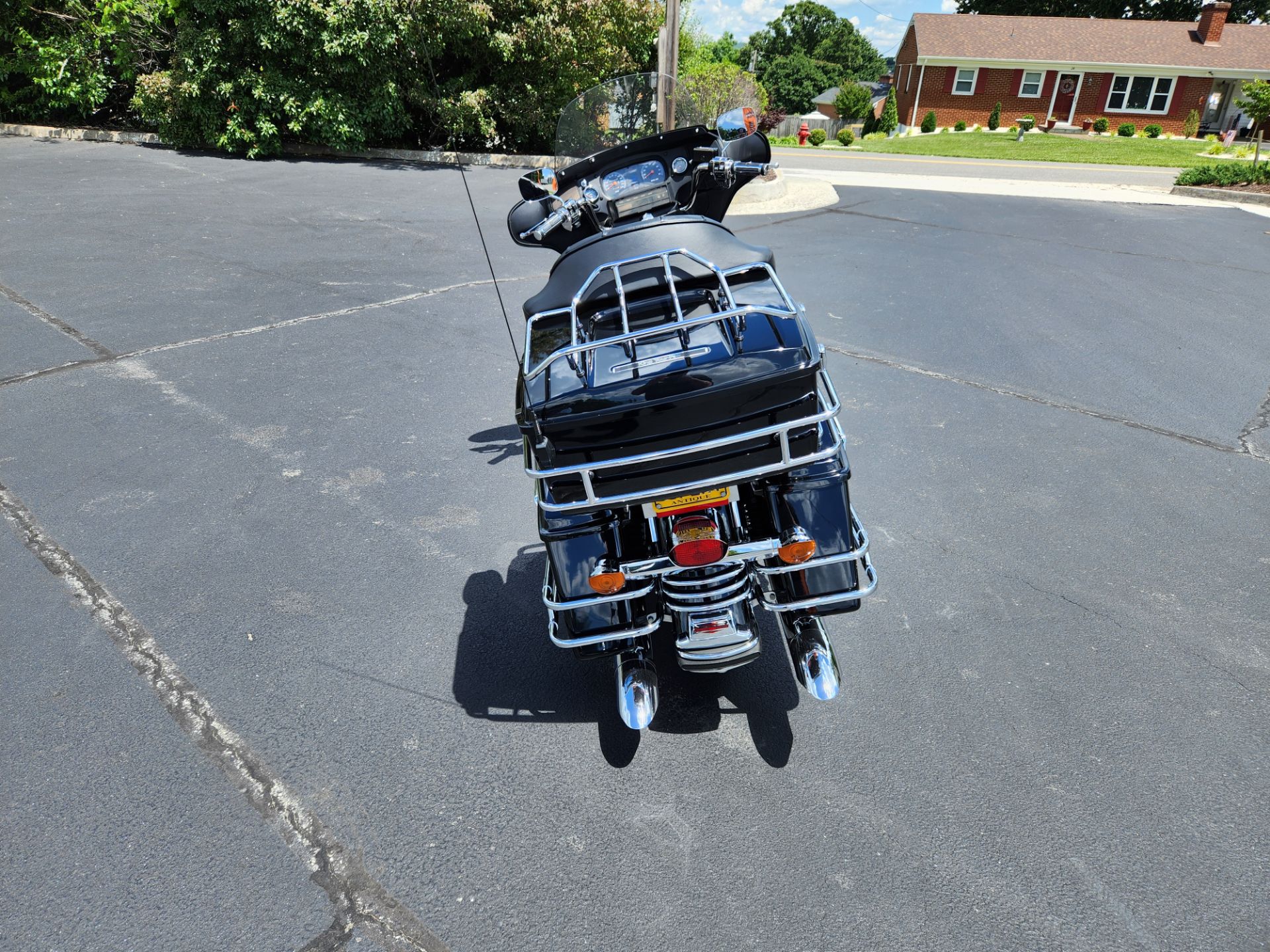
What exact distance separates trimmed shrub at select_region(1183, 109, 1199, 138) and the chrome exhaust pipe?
40105mm

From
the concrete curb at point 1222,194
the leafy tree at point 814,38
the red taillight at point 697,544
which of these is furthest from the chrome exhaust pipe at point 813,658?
the leafy tree at point 814,38

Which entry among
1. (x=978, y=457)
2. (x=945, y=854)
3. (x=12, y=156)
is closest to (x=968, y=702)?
(x=945, y=854)

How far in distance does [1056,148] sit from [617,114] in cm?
2655

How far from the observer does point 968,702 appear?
117 inches

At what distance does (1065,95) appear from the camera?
35.7 meters

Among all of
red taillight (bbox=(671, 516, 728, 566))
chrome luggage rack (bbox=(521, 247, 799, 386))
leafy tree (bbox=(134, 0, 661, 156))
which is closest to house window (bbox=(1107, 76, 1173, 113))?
leafy tree (bbox=(134, 0, 661, 156))

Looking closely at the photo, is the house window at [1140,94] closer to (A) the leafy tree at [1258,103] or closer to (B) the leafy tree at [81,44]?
(A) the leafy tree at [1258,103]

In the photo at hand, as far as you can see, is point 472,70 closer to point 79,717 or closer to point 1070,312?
point 1070,312

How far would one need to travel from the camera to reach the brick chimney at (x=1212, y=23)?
3406 centimetres

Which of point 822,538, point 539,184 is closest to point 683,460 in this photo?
point 822,538

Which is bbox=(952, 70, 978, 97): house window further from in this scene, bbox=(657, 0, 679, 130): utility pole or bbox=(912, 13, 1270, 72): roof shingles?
bbox=(657, 0, 679, 130): utility pole

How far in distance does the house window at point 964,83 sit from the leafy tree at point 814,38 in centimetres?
4731

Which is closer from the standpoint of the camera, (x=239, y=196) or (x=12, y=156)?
(x=239, y=196)

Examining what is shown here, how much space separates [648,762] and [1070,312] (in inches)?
265
